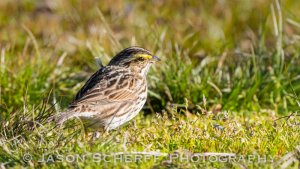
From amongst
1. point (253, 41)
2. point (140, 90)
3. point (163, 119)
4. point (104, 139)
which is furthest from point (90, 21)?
point (104, 139)

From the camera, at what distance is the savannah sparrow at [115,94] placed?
7547 mm

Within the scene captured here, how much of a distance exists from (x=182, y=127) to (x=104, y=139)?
1092mm

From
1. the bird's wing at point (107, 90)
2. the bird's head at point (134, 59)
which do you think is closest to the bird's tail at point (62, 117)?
the bird's wing at point (107, 90)

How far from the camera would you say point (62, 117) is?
7129 millimetres

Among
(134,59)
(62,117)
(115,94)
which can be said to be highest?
(134,59)

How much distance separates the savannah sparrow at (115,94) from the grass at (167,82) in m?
0.15

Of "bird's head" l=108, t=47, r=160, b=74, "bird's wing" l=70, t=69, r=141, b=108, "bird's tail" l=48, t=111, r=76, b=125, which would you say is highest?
"bird's head" l=108, t=47, r=160, b=74

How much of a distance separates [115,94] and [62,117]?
3.30 feet

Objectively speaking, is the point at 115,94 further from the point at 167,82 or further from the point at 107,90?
the point at 167,82

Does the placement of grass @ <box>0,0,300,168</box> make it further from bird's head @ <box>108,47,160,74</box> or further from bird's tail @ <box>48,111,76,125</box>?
bird's head @ <box>108,47,160,74</box>

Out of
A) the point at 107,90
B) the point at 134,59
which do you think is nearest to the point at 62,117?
the point at 107,90

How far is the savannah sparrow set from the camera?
7.55 meters

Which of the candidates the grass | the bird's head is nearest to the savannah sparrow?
the bird's head

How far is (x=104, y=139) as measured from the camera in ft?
20.3
